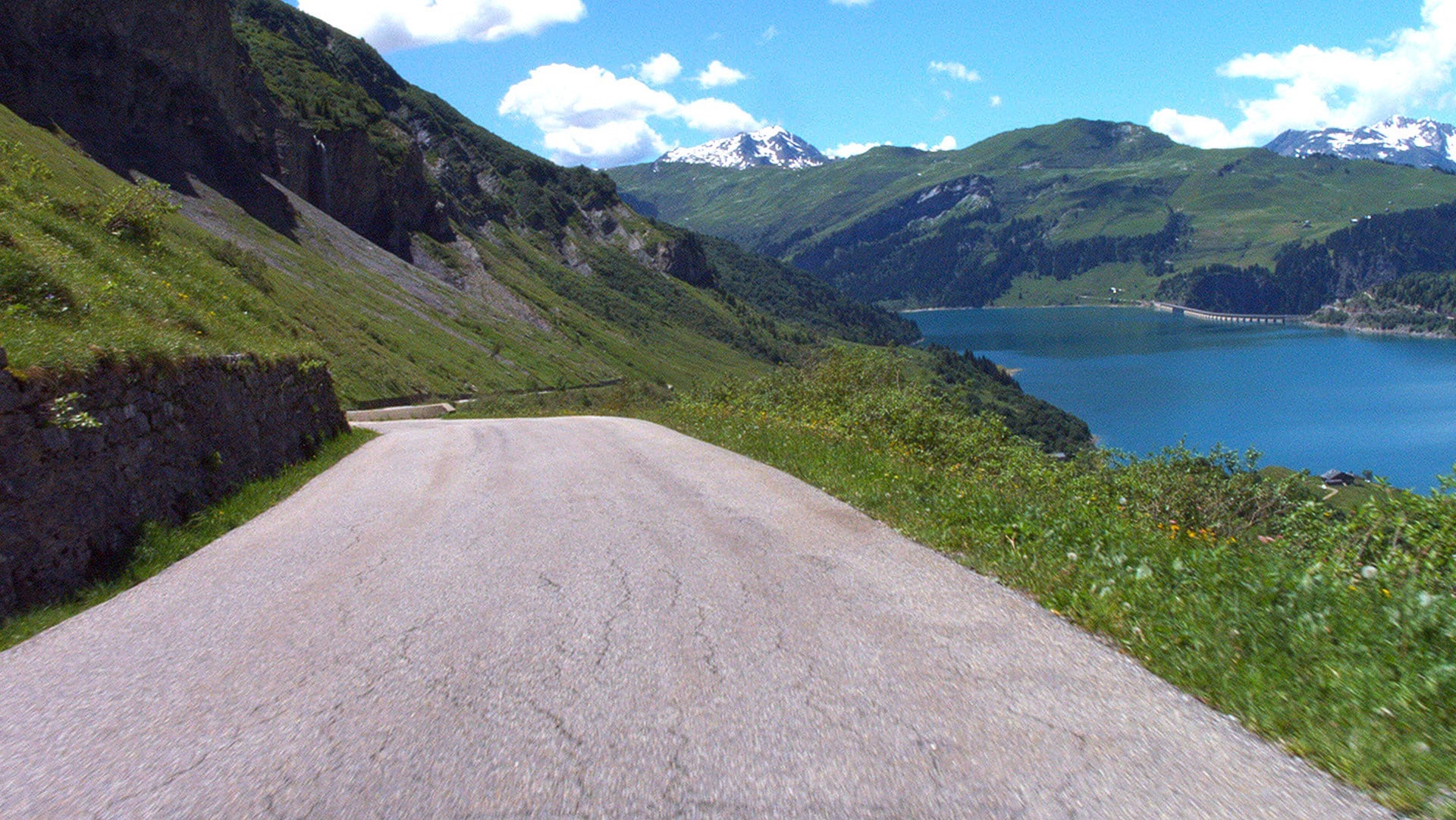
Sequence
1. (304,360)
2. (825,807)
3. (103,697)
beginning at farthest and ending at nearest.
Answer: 1. (304,360)
2. (103,697)
3. (825,807)

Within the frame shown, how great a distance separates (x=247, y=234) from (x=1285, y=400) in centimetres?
12032

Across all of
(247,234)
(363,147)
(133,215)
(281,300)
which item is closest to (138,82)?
(247,234)

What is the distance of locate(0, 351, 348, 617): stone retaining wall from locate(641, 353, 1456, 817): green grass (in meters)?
7.36

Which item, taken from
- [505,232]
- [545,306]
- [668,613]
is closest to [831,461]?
[668,613]

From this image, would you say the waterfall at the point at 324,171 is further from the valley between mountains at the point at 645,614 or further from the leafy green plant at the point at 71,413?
the leafy green plant at the point at 71,413

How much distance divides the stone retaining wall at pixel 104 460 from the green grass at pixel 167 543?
0.12 metres

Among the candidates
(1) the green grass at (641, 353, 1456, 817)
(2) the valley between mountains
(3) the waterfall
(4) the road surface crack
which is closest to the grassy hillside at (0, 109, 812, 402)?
(2) the valley between mountains

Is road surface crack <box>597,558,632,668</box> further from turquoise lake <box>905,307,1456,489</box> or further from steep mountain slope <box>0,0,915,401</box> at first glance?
turquoise lake <box>905,307,1456,489</box>

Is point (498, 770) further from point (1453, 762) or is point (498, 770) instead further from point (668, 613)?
point (1453, 762)

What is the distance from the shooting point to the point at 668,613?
635 centimetres

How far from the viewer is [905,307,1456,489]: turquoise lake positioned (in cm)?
8338

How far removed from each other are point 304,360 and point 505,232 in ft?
525

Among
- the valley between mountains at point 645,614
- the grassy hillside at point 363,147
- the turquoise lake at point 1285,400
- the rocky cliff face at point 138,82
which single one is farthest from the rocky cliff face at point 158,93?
the turquoise lake at point 1285,400

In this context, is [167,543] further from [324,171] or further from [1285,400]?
[1285,400]
